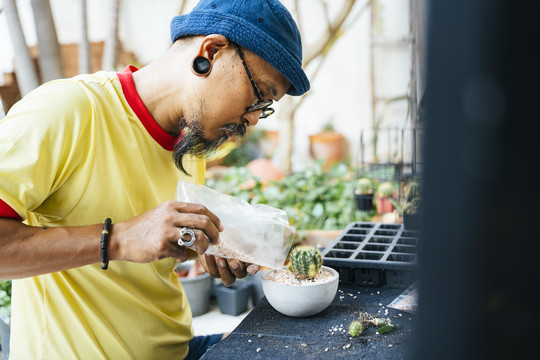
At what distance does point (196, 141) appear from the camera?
4.66 ft

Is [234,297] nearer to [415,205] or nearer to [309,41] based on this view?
[415,205]

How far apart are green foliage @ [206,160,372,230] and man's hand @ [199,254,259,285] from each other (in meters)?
2.45

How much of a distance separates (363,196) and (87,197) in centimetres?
257

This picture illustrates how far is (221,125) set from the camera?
1.39 m

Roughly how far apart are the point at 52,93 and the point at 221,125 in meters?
0.48

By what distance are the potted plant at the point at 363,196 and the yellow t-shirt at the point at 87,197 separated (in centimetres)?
227

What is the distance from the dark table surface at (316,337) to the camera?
3.71 ft

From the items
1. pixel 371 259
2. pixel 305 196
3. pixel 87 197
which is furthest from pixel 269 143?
pixel 87 197

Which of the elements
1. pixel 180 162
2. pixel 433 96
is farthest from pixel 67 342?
pixel 433 96

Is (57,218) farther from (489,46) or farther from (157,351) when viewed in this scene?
(489,46)

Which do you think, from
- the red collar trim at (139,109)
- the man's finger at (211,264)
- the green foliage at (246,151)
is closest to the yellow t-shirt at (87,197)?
the red collar trim at (139,109)

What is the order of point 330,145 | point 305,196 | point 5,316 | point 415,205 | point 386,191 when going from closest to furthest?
point 415,205 < point 5,316 < point 386,191 < point 305,196 < point 330,145

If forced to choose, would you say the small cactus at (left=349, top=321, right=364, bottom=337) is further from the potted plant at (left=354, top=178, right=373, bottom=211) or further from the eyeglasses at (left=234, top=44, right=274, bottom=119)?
the potted plant at (left=354, top=178, right=373, bottom=211)

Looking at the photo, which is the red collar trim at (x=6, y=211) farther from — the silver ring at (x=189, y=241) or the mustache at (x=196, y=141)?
the mustache at (x=196, y=141)
